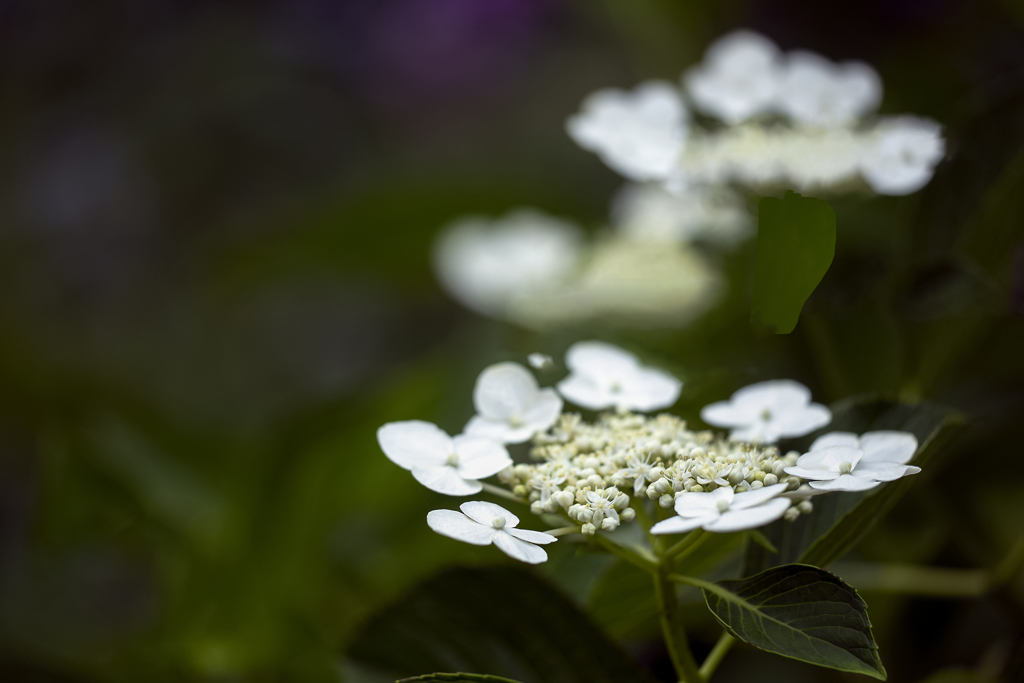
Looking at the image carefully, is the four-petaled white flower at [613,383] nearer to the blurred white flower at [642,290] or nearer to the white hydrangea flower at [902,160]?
the white hydrangea flower at [902,160]

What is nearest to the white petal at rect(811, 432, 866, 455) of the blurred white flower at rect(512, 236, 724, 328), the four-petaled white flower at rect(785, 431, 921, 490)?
the four-petaled white flower at rect(785, 431, 921, 490)

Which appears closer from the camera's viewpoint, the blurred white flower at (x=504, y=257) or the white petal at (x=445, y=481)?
the white petal at (x=445, y=481)

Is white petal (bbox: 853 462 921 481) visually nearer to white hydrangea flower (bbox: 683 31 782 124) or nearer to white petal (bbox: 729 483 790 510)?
white petal (bbox: 729 483 790 510)

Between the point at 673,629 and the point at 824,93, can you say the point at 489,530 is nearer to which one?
the point at 673,629

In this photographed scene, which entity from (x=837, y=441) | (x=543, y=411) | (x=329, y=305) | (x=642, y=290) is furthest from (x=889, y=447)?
(x=329, y=305)

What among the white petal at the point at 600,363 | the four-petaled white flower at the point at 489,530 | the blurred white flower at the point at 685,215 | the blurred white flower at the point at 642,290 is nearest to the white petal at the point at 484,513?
the four-petaled white flower at the point at 489,530

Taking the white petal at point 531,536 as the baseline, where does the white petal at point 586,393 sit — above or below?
above
